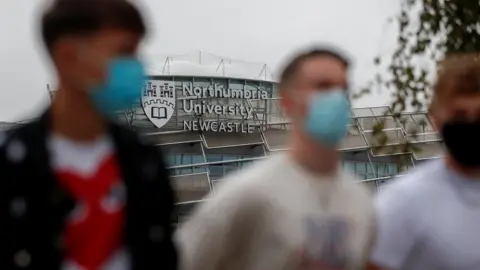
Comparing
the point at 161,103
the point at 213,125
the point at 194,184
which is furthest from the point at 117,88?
the point at 213,125

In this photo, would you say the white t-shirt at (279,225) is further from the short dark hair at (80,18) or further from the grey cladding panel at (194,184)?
the grey cladding panel at (194,184)

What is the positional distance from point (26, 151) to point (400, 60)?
4265 millimetres

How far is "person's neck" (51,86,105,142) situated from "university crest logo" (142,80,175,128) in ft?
111

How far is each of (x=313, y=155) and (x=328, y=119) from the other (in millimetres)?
139

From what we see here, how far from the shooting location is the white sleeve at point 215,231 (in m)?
2.49

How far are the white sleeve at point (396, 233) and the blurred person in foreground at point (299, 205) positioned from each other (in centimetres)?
13

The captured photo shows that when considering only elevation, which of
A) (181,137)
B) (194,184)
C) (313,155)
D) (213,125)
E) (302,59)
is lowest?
(194,184)

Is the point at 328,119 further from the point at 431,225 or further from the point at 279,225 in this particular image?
the point at 431,225

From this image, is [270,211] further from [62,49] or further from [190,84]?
[190,84]

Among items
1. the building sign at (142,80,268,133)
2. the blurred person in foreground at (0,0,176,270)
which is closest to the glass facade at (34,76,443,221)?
the building sign at (142,80,268,133)

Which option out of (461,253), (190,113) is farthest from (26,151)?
(190,113)

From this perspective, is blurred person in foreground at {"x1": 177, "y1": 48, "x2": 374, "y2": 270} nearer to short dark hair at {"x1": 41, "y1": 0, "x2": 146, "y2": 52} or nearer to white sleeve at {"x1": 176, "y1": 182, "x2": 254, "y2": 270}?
white sleeve at {"x1": 176, "y1": 182, "x2": 254, "y2": 270}

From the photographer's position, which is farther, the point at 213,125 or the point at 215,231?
the point at 213,125

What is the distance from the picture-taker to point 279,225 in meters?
2.46
